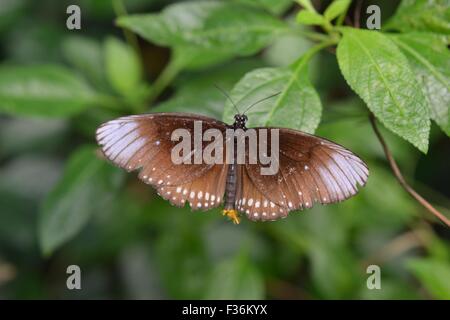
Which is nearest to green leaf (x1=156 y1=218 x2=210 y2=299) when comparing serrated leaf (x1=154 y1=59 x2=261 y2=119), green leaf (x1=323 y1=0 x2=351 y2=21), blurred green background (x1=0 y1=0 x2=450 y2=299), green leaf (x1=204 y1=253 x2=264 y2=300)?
blurred green background (x1=0 y1=0 x2=450 y2=299)

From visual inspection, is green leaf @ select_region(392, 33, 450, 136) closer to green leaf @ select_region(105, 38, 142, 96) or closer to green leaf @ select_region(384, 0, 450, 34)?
green leaf @ select_region(384, 0, 450, 34)

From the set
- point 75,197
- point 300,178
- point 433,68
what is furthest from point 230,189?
point 75,197

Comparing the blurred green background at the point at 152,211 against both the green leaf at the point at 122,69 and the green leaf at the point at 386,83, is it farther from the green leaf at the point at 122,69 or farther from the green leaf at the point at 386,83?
the green leaf at the point at 386,83

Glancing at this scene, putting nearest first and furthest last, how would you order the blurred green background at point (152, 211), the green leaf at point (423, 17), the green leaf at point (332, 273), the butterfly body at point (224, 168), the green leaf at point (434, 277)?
the butterfly body at point (224, 168) < the green leaf at point (423, 17) < the green leaf at point (434, 277) < the blurred green background at point (152, 211) < the green leaf at point (332, 273)

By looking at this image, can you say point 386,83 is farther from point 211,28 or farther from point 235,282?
point 235,282

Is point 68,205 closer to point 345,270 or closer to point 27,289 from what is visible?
point 27,289

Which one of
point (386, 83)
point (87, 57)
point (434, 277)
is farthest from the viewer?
point (87, 57)

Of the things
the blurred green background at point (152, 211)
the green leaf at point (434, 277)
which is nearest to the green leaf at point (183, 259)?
the blurred green background at point (152, 211)

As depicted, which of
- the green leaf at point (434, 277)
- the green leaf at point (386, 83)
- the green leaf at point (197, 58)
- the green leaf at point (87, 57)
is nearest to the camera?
the green leaf at point (386, 83)
